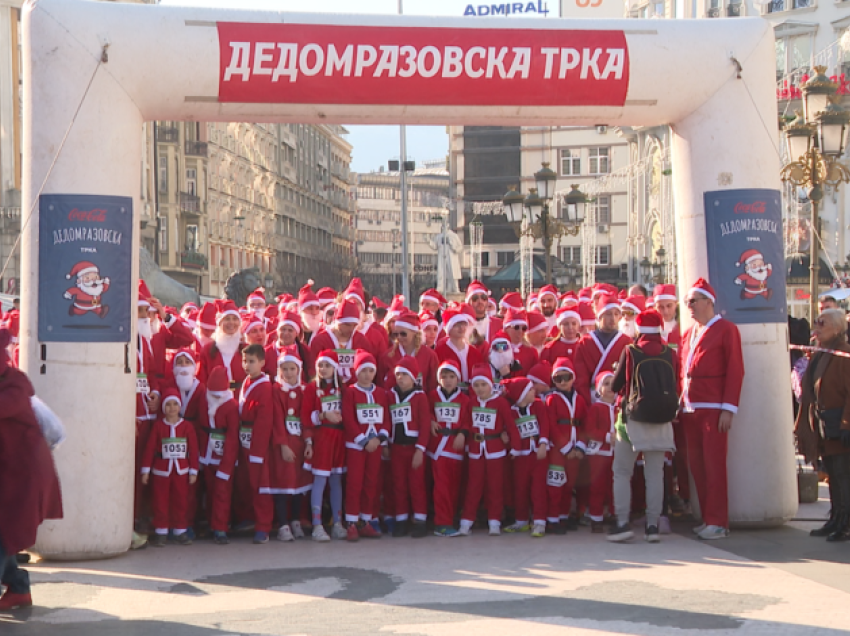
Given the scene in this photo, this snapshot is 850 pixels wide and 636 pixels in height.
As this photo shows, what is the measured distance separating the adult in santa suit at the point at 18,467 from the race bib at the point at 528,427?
414cm

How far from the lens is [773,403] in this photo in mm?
9891

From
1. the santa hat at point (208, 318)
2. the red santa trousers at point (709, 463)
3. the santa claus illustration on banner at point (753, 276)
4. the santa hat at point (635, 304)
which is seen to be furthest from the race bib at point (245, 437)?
the santa hat at point (635, 304)

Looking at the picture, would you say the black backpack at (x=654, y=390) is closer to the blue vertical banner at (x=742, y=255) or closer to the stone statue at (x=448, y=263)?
the blue vertical banner at (x=742, y=255)

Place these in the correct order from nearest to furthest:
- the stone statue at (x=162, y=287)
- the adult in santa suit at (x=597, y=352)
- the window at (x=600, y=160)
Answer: the adult in santa suit at (x=597, y=352) < the stone statue at (x=162, y=287) < the window at (x=600, y=160)

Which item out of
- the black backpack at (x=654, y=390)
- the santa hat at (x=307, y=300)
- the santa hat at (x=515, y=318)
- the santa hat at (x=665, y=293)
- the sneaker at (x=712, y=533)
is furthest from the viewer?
the santa hat at (x=307, y=300)

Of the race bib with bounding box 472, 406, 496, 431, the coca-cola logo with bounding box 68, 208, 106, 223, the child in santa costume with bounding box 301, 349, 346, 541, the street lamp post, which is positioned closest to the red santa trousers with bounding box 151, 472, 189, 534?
the child in santa costume with bounding box 301, 349, 346, 541

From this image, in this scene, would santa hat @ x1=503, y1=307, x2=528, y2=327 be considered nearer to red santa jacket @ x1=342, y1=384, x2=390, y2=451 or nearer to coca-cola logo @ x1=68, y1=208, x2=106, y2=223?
red santa jacket @ x1=342, y1=384, x2=390, y2=451

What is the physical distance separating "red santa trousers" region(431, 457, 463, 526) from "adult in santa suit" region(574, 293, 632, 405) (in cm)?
131

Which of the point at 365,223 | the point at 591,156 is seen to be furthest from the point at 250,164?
the point at 365,223

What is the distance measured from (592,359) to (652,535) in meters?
1.76

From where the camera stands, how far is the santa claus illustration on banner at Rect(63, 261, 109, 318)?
898 cm

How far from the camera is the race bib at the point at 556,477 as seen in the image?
33.0 ft

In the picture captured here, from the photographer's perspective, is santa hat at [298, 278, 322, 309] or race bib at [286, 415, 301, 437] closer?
race bib at [286, 415, 301, 437]

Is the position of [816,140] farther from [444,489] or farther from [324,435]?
[324,435]
